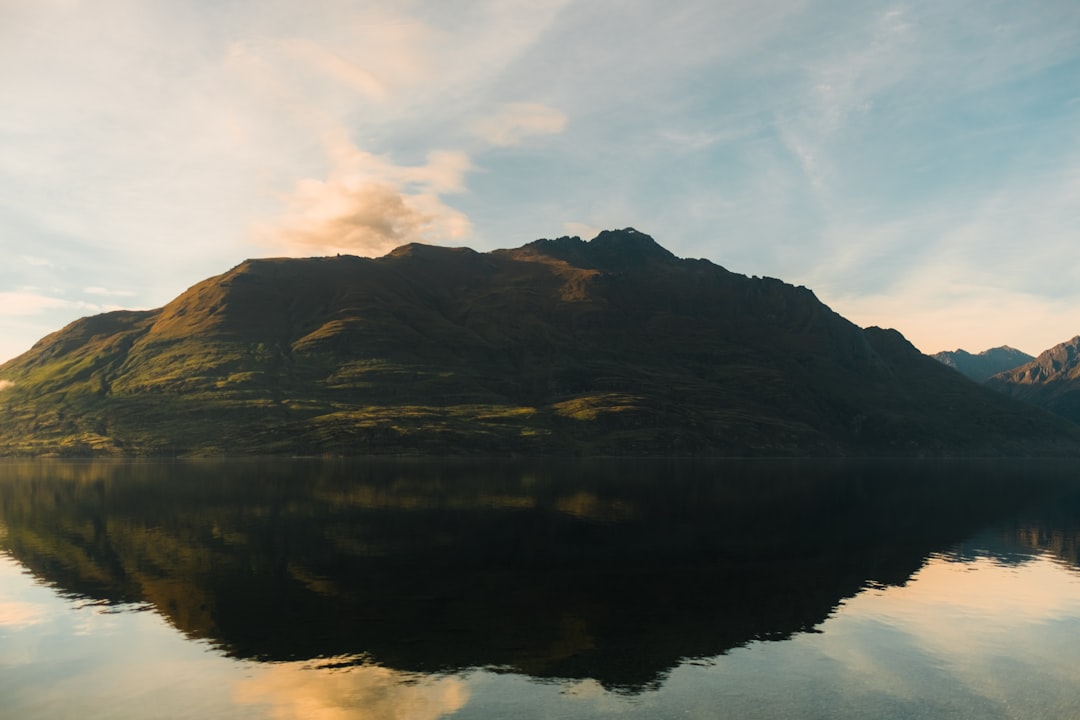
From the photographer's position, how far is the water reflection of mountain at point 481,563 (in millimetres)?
45344

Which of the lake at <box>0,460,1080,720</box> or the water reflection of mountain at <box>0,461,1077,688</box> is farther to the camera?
the water reflection of mountain at <box>0,461,1077,688</box>

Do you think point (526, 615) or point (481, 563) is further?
point (481, 563)

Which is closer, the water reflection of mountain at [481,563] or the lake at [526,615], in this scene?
the lake at [526,615]

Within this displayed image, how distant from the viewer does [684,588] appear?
199ft

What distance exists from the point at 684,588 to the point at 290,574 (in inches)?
1393

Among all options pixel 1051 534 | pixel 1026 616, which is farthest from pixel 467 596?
pixel 1051 534

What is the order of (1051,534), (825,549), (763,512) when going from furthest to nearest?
(763,512) → (1051,534) → (825,549)

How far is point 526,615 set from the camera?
167 ft

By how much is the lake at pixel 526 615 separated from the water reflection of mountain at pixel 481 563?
36 centimetres

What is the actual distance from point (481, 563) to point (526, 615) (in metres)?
19.0

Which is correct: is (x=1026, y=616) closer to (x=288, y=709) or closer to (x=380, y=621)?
(x=380, y=621)

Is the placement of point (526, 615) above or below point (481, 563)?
below

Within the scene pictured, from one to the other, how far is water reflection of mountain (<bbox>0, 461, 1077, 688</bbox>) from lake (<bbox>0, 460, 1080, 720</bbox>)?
0.36 metres

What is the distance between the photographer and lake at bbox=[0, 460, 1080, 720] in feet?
119
